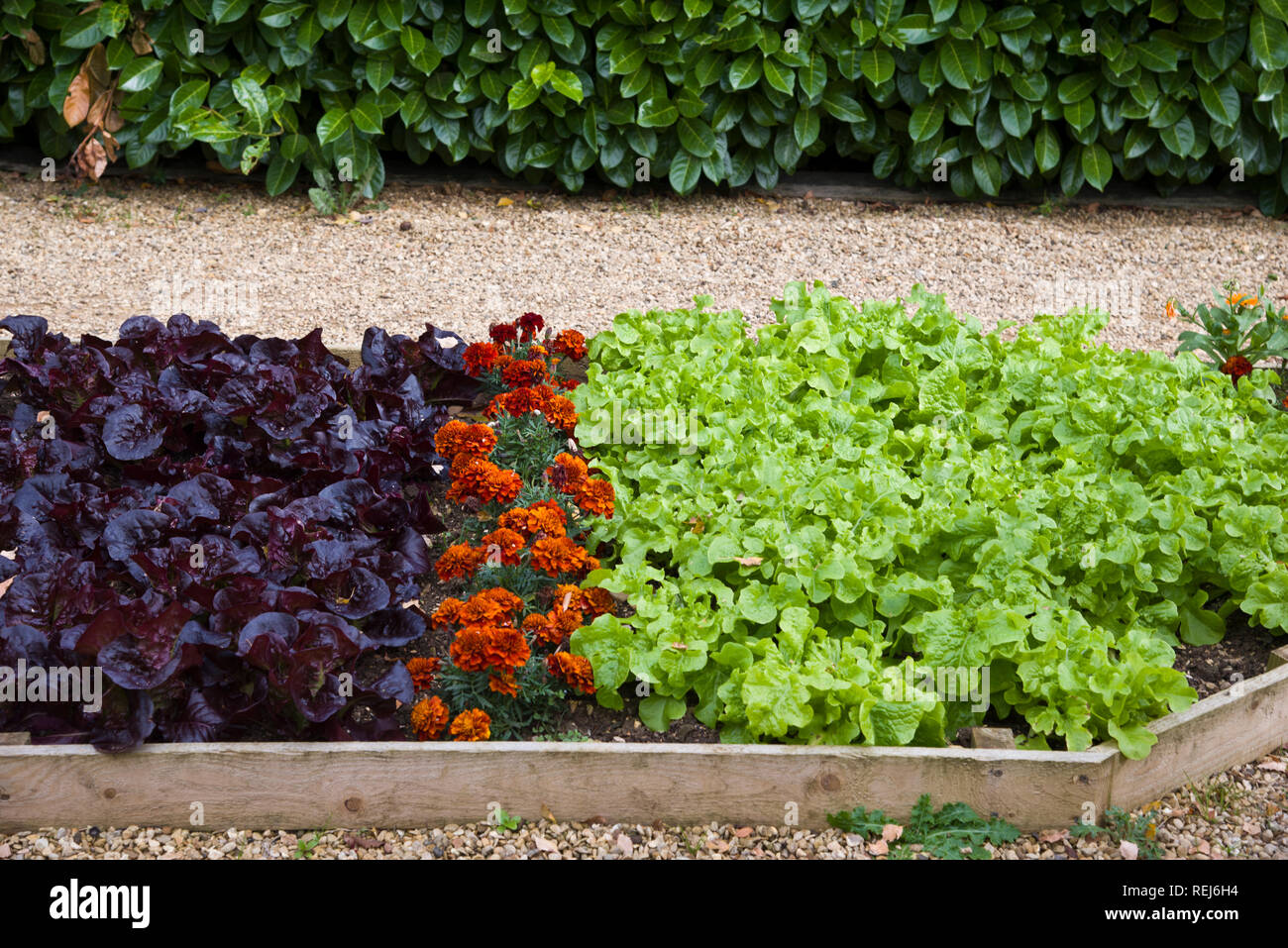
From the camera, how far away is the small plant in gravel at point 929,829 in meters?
2.15

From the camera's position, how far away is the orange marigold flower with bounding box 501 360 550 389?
322 cm

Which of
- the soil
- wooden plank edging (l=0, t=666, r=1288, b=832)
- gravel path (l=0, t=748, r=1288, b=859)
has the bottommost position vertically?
gravel path (l=0, t=748, r=1288, b=859)

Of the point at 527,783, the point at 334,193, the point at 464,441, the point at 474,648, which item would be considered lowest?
the point at 527,783

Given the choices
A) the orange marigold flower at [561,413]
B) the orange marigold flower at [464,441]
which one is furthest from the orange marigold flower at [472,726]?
the orange marigold flower at [561,413]

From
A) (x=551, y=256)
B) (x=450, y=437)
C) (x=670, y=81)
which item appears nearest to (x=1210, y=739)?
(x=450, y=437)

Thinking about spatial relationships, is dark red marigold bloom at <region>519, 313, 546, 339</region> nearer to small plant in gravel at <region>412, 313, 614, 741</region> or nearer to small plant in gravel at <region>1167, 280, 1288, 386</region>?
small plant in gravel at <region>412, 313, 614, 741</region>

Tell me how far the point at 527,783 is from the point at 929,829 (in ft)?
2.59

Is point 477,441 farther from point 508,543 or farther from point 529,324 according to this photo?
point 529,324

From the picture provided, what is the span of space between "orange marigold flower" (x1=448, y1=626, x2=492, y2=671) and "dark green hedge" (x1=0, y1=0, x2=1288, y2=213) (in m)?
3.83

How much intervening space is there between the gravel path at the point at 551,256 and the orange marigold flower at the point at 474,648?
2.63 m

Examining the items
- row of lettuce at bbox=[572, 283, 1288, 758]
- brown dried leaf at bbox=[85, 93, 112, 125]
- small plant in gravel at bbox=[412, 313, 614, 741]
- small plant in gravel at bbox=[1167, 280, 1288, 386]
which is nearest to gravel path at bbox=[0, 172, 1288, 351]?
brown dried leaf at bbox=[85, 93, 112, 125]

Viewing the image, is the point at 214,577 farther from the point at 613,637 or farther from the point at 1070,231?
the point at 1070,231

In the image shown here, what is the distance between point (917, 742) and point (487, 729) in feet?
2.86

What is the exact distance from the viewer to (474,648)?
2.20 meters
